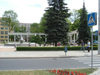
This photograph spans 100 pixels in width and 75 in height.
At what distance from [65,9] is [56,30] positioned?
5406 millimetres

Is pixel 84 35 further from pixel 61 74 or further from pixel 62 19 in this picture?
pixel 61 74

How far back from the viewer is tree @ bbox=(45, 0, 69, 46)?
29.6 metres

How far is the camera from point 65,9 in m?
31.5

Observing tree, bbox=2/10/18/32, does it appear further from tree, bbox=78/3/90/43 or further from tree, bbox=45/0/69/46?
tree, bbox=45/0/69/46

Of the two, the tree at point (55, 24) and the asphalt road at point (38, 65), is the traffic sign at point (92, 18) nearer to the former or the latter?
the asphalt road at point (38, 65)

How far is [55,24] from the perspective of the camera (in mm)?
30031

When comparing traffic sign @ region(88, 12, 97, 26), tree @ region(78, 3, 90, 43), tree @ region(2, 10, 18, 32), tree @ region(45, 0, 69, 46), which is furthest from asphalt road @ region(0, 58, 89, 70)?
tree @ region(2, 10, 18, 32)

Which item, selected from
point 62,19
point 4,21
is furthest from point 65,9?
point 4,21

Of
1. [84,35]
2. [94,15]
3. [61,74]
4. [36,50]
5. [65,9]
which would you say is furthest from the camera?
[84,35]

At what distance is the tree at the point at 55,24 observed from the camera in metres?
29.6

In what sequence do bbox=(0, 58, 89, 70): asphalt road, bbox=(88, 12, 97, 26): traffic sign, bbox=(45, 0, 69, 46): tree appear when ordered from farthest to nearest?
bbox=(45, 0, 69, 46): tree < bbox=(0, 58, 89, 70): asphalt road < bbox=(88, 12, 97, 26): traffic sign

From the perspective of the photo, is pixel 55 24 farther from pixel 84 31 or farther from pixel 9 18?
pixel 9 18

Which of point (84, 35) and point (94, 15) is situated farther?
point (84, 35)

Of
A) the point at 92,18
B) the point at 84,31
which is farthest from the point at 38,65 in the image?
the point at 84,31
